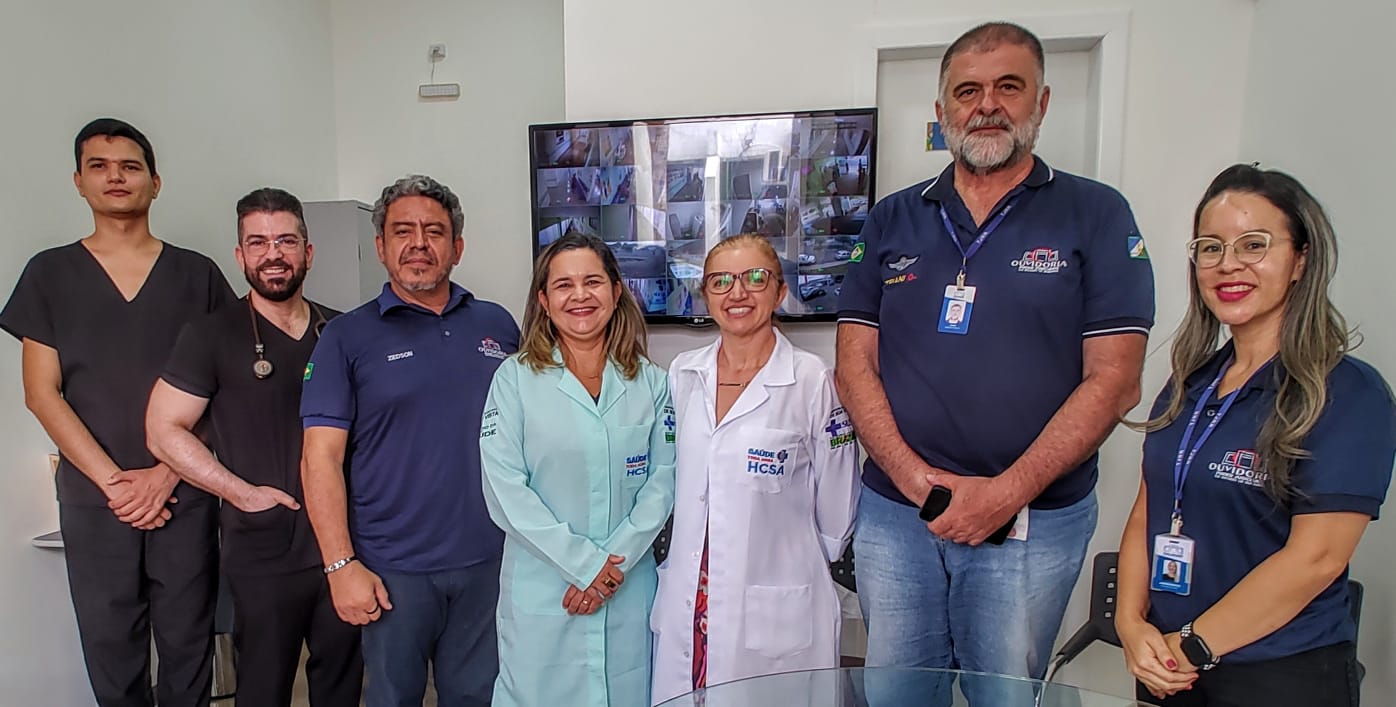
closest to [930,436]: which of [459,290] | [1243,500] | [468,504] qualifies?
[1243,500]

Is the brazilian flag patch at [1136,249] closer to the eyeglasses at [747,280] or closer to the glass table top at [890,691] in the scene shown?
the eyeglasses at [747,280]

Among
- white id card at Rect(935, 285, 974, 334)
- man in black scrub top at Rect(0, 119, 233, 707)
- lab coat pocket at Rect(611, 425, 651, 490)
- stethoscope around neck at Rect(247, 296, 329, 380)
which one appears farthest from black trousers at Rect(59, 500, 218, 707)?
white id card at Rect(935, 285, 974, 334)

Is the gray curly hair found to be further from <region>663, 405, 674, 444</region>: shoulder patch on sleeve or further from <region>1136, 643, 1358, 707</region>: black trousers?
<region>1136, 643, 1358, 707</region>: black trousers

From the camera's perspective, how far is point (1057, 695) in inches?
58.6

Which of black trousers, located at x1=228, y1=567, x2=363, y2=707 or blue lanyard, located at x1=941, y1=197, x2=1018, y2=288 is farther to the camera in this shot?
black trousers, located at x1=228, y1=567, x2=363, y2=707

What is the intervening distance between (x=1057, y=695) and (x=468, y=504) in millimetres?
1452

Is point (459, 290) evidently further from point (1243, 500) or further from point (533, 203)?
point (1243, 500)

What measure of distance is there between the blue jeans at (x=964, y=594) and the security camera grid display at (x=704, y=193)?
4.95ft

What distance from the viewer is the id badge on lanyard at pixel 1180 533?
1331 mm

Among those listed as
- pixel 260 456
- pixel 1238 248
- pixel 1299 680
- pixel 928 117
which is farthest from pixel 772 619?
pixel 928 117

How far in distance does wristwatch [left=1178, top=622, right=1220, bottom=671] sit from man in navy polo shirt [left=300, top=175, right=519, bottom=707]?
1571 mm

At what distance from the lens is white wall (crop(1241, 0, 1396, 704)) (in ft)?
5.92

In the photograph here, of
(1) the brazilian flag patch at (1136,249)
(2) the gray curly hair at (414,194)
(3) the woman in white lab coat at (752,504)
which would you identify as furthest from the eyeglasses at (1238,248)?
(2) the gray curly hair at (414,194)

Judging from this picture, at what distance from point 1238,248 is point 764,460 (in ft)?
3.34
